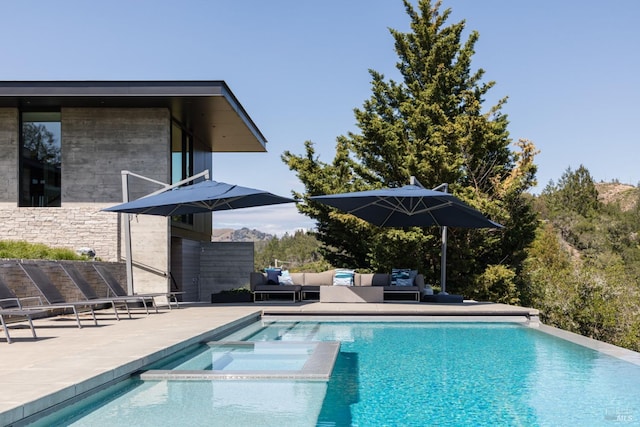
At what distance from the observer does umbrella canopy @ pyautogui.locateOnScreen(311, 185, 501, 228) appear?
1243 centimetres

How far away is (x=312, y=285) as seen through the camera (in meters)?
15.1

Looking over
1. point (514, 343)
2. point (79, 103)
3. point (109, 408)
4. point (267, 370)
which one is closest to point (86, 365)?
point (109, 408)

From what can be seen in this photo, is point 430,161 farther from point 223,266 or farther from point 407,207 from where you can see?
point 223,266

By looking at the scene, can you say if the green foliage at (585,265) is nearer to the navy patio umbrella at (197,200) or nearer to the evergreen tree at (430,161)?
the evergreen tree at (430,161)

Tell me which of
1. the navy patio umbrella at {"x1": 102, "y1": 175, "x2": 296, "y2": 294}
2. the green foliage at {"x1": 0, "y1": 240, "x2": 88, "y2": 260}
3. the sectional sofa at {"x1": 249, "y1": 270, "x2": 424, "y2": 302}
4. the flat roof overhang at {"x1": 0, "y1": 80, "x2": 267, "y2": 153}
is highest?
the flat roof overhang at {"x1": 0, "y1": 80, "x2": 267, "y2": 153}

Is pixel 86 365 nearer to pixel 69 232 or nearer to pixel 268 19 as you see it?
pixel 69 232

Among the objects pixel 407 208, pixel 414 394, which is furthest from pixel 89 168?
pixel 414 394

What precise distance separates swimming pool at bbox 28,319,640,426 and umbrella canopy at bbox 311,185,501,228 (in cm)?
437

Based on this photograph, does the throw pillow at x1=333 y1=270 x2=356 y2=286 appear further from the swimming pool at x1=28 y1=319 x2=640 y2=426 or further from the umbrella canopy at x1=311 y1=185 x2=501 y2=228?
the swimming pool at x1=28 y1=319 x2=640 y2=426

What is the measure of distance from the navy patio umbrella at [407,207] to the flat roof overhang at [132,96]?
4231 mm

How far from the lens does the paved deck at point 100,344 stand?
4.45m

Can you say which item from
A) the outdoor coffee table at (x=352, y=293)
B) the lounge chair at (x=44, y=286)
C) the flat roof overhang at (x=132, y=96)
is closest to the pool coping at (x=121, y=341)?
the lounge chair at (x=44, y=286)

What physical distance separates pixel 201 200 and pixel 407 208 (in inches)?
177

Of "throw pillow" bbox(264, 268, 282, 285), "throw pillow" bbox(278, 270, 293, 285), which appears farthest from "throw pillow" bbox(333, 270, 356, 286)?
"throw pillow" bbox(264, 268, 282, 285)
